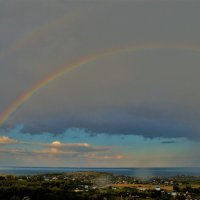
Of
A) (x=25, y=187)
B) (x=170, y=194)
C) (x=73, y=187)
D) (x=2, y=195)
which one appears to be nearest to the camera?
(x=2, y=195)

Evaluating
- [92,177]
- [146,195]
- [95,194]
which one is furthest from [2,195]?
[92,177]

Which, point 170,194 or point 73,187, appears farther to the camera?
point 73,187

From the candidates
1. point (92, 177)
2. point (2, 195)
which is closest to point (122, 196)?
point (2, 195)

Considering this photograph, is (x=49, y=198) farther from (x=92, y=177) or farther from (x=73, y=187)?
(x=92, y=177)

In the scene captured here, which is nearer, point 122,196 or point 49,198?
point 49,198

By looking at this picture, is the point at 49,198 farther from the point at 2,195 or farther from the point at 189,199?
the point at 189,199

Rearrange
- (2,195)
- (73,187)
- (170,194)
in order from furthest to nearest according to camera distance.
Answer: (73,187) < (170,194) < (2,195)

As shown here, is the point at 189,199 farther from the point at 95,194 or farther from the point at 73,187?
the point at 73,187

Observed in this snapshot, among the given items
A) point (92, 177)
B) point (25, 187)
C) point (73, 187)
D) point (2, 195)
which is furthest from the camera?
point (92, 177)

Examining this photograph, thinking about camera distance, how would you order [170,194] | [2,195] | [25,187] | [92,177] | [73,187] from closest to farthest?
[2,195]
[25,187]
[170,194]
[73,187]
[92,177]
